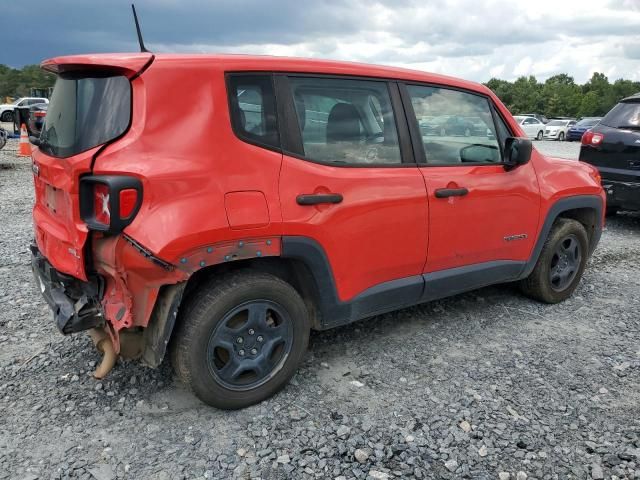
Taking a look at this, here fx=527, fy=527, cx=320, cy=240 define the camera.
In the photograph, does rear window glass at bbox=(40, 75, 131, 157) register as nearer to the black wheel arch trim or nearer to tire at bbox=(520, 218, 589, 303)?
the black wheel arch trim

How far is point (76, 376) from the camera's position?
10.5 feet

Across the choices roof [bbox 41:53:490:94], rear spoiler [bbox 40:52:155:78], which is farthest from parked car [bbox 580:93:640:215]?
rear spoiler [bbox 40:52:155:78]

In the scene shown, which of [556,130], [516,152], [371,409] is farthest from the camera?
[556,130]

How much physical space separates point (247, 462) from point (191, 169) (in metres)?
1.42

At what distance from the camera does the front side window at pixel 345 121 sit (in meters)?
2.93

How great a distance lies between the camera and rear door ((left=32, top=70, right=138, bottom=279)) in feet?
8.25

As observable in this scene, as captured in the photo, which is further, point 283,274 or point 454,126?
point 454,126

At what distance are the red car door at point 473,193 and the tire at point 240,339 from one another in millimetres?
1095

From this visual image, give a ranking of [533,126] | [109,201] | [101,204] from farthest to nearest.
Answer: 1. [533,126]
2. [101,204]
3. [109,201]

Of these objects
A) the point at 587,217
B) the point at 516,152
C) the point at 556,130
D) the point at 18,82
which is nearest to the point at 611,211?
the point at 587,217

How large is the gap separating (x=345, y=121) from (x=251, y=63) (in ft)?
2.12

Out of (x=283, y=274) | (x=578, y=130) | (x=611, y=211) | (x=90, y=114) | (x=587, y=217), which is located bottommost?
(x=611, y=211)

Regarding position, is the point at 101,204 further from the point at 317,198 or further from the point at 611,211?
the point at 611,211

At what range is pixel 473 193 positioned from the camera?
140 inches
